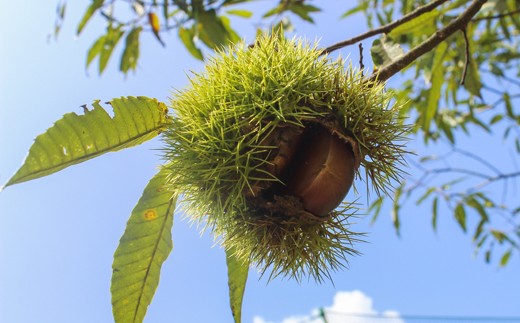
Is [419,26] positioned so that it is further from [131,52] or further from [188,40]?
[131,52]

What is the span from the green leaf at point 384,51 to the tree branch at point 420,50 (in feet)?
0.09

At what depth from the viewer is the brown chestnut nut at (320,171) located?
2.58 feet

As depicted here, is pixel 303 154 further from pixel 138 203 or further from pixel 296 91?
pixel 138 203

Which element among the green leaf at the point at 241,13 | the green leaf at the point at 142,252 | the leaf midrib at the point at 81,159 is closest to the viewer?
the leaf midrib at the point at 81,159

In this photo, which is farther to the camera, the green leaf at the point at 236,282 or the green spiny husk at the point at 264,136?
the green leaf at the point at 236,282

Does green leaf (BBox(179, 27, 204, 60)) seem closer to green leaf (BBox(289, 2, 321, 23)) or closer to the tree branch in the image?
green leaf (BBox(289, 2, 321, 23))

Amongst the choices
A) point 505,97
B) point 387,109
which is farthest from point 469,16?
point 505,97

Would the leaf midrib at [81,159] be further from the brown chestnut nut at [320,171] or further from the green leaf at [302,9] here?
the green leaf at [302,9]

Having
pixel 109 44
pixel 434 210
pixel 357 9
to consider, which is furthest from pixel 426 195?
pixel 109 44

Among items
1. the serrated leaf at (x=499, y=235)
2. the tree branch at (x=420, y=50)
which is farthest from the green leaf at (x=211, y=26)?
the serrated leaf at (x=499, y=235)

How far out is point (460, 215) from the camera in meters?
2.63

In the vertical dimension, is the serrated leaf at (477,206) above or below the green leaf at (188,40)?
below

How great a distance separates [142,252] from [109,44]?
1252mm

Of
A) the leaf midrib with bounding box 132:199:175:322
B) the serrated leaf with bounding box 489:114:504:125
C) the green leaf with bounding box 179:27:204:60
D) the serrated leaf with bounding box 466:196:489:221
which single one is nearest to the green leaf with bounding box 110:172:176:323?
the leaf midrib with bounding box 132:199:175:322
